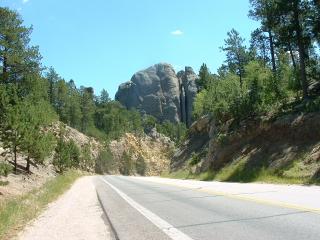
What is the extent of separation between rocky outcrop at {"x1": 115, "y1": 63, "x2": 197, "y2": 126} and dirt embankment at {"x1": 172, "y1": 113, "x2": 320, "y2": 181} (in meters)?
137

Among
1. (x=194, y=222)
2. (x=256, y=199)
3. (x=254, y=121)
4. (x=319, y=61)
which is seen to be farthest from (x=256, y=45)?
(x=194, y=222)

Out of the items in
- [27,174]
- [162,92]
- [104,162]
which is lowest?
[27,174]

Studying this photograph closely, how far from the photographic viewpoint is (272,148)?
30391 mm

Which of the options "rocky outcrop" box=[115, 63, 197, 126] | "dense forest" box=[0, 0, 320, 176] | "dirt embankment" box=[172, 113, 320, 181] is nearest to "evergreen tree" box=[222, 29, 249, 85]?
"dense forest" box=[0, 0, 320, 176]

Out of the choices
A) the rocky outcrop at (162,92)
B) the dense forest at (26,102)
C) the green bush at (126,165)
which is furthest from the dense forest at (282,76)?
the rocky outcrop at (162,92)

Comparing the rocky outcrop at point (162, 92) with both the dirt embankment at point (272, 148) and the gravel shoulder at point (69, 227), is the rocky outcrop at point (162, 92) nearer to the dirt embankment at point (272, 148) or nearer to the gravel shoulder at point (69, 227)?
the dirt embankment at point (272, 148)

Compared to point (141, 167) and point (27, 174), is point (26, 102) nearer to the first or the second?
point (27, 174)

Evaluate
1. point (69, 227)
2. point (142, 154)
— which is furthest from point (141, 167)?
point (69, 227)

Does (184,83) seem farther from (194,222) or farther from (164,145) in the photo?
(194,222)

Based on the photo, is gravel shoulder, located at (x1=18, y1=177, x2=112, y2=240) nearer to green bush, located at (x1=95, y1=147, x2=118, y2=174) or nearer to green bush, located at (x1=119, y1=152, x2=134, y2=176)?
green bush, located at (x1=95, y1=147, x2=118, y2=174)

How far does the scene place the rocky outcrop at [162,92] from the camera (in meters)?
182

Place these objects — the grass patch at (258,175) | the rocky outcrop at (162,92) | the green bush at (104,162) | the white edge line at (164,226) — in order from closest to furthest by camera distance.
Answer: the white edge line at (164,226) < the grass patch at (258,175) < the green bush at (104,162) < the rocky outcrop at (162,92)

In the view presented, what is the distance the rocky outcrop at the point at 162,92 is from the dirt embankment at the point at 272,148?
5386 inches

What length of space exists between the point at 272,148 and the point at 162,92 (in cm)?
15631
